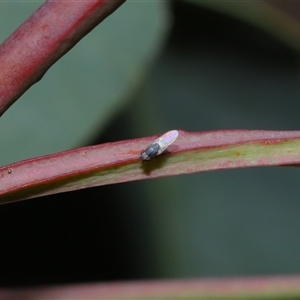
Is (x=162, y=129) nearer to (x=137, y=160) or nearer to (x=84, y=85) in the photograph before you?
(x=84, y=85)

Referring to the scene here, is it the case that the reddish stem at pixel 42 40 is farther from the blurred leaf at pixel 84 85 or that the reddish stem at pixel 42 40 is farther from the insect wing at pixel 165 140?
the blurred leaf at pixel 84 85

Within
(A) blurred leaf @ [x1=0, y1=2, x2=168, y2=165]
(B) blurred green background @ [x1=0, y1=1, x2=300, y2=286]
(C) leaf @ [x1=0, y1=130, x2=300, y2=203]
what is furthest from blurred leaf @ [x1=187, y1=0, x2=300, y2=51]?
(C) leaf @ [x1=0, y1=130, x2=300, y2=203]

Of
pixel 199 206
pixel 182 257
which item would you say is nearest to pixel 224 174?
pixel 199 206

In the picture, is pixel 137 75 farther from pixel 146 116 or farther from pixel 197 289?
pixel 197 289

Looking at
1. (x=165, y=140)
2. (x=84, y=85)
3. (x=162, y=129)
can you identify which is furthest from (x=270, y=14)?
(x=165, y=140)

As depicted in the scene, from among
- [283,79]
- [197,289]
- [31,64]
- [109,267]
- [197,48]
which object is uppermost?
[197,48]
